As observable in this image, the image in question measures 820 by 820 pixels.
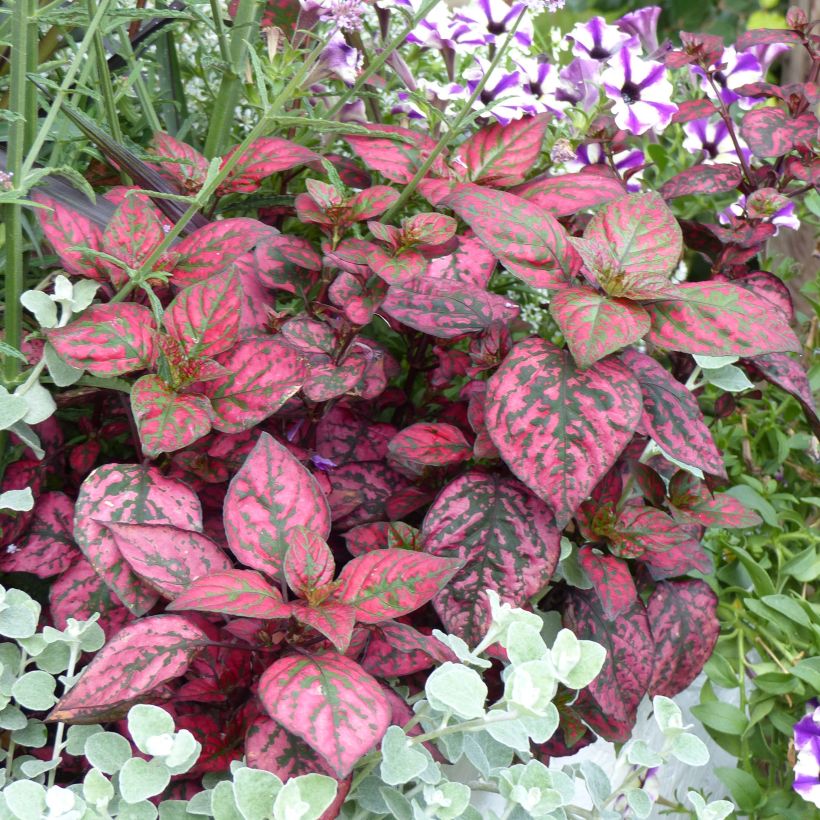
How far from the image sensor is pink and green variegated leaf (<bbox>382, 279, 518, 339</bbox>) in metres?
0.67

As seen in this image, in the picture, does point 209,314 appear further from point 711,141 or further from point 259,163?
point 711,141

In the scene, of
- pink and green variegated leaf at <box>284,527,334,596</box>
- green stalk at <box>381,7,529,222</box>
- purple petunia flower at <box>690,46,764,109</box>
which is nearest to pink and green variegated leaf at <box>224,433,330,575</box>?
pink and green variegated leaf at <box>284,527,334,596</box>

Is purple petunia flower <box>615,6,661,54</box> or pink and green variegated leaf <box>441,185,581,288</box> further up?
purple petunia flower <box>615,6,661,54</box>

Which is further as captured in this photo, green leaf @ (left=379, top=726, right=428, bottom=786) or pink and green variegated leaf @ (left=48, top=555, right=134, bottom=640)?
pink and green variegated leaf @ (left=48, top=555, right=134, bottom=640)

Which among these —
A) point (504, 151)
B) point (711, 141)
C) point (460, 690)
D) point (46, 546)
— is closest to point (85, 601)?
point (46, 546)

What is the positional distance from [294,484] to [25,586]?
0.88 feet

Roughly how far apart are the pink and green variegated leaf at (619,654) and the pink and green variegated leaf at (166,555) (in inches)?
11.0

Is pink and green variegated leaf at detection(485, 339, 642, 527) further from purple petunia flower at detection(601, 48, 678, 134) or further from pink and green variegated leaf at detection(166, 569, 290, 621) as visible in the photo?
purple petunia flower at detection(601, 48, 678, 134)

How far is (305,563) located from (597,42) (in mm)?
567

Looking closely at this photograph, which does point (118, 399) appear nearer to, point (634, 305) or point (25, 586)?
point (25, 586)

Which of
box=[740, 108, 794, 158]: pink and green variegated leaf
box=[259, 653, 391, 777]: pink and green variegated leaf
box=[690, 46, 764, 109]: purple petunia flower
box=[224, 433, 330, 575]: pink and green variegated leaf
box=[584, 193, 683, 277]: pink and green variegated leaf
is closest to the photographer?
box=[259, 653, 391, 777]: pink and green variegated leaf

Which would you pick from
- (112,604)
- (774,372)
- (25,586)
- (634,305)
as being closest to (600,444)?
(634,305)

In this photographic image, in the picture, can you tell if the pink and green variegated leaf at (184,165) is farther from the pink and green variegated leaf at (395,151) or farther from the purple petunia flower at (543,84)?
the purple petunia flower at (543,84)

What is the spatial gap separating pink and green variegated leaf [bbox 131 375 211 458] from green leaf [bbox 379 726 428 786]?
213 millimetres
